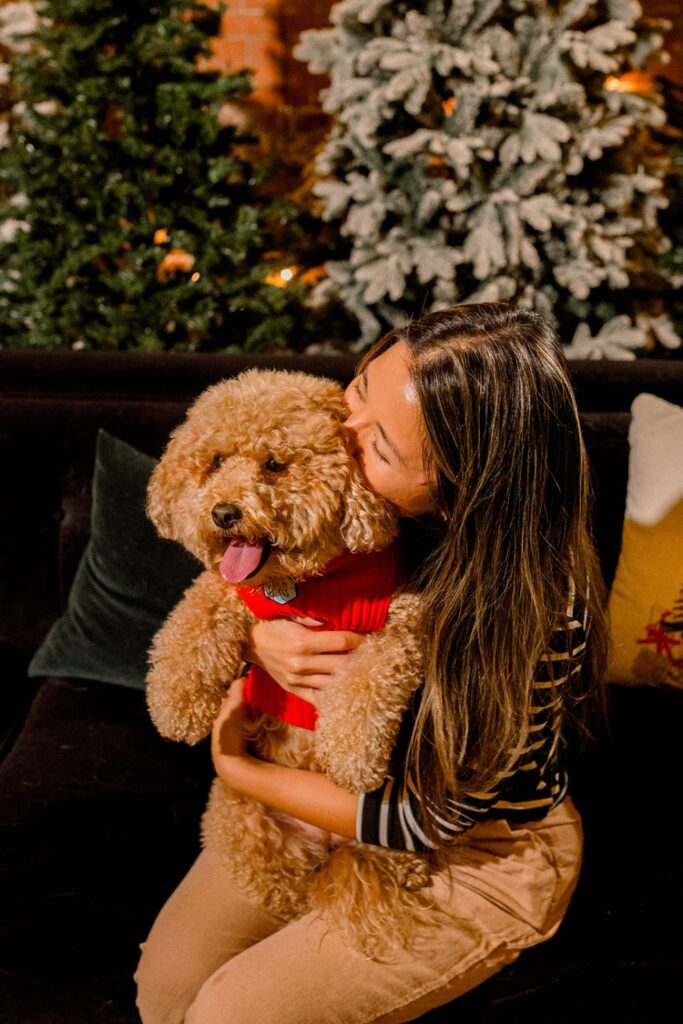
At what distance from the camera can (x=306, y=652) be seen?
1033 millimetres

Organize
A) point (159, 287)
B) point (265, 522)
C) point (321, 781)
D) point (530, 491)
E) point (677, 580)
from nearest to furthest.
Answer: point (265, 522) < point (530, 491) < point (321, 781) < point (677, 580) < point (159, 287)

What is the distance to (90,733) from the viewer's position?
4.86 ft

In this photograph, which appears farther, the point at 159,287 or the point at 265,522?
the point at 159,287

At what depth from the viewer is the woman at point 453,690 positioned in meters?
0.92

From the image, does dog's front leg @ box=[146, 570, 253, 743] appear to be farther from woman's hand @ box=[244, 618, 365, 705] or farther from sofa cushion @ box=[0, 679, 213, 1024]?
sofa cushion @ box=[0, 679, 213, 1024]

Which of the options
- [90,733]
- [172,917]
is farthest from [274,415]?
[90,733]

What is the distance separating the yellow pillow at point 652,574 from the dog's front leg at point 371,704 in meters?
0.70

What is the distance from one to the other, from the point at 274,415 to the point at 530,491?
36cm

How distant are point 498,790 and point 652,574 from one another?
68cm

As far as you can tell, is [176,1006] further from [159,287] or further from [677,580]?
[159,287]

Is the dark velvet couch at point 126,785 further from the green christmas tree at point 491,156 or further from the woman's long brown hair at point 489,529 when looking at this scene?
the green christmas tree at point 491,156

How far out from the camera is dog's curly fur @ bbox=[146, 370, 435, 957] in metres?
0.88

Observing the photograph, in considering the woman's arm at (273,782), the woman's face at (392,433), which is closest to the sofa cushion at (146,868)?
the woman's arm at (273,782)

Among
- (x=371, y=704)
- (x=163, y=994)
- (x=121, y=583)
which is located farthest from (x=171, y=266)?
(x=163, y=994)
